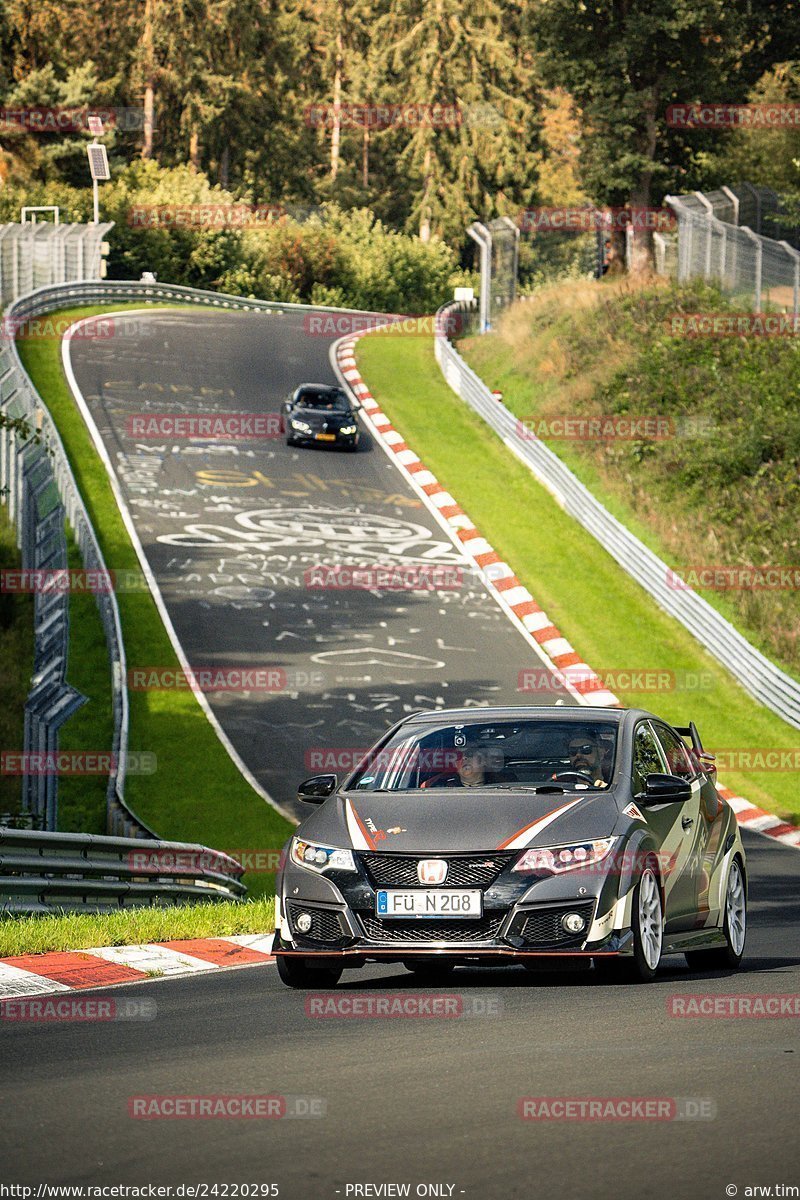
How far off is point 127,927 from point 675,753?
3729 millimetres

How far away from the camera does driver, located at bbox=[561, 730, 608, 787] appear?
396 inches

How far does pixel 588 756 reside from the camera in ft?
33.5

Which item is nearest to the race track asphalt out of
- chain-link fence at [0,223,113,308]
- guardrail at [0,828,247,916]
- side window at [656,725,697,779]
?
guardrail at [0,828,247,916]

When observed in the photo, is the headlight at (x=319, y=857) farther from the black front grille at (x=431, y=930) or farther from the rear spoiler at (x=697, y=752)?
the rear spoiler at (x=697, y=752)

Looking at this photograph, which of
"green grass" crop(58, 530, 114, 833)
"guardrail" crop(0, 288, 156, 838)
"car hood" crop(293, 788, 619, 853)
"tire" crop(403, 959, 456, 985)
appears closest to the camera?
"car hood" crop(293, 788, 619, 853)

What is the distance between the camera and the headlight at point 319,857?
9.37 m

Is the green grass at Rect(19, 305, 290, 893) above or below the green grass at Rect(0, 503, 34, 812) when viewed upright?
above

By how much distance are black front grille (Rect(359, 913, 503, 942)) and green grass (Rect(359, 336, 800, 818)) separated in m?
15.8

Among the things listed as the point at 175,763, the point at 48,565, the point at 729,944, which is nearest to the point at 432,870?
the point at 729,944

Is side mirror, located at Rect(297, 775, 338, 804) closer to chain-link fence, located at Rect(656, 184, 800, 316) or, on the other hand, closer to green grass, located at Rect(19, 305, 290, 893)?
green grass, located at Rect(19, 305, 290, 893)

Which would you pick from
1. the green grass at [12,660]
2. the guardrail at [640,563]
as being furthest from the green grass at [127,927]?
the guardrail at [640,563]

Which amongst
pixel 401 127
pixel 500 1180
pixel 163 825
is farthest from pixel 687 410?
pixel 401 127

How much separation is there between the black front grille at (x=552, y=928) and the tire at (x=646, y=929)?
0.32m

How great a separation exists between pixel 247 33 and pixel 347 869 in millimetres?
92284
